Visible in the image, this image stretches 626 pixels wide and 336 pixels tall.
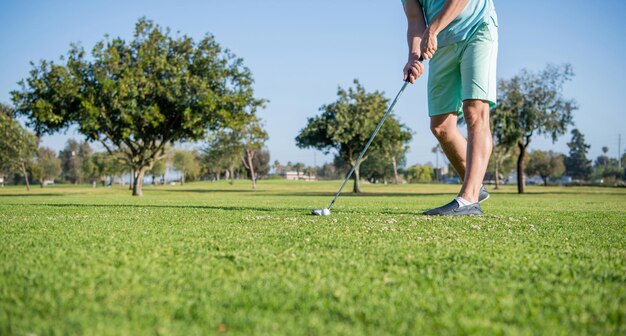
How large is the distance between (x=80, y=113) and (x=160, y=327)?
3111cm

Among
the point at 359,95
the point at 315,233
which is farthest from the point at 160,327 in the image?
the point at 359,95

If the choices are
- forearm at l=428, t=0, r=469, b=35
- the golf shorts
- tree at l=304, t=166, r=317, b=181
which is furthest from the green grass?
tree at l=304, t=166, r=317, b=181

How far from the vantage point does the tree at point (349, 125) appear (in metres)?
41.8

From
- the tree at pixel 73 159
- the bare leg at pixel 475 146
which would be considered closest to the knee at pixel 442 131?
the bare leg at pixel 475 146

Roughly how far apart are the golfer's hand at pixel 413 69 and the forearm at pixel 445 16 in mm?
480

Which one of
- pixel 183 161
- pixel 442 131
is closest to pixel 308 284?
pixel 442 131

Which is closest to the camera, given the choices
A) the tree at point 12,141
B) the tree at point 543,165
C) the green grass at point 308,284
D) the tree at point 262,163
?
the green grass at point 308,284

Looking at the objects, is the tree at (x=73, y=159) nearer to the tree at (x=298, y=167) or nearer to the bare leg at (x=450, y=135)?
the tree at (x=298, y=167)

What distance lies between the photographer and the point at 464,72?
6.36 metres

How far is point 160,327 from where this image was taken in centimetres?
161

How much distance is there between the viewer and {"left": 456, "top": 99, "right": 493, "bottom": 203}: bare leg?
6.18 m

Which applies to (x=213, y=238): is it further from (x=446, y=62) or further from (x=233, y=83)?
(x=233, y=83)

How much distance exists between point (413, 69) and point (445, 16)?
31.0 inches

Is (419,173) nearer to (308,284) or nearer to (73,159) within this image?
(73,159)
